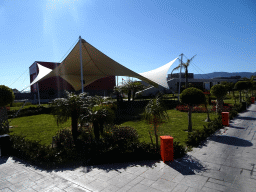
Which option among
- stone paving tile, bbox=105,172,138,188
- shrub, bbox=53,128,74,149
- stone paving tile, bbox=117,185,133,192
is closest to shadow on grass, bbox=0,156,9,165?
shrub, bbox=53,128,74,149

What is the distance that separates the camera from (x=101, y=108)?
6.35 m

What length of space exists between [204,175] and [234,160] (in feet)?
4.75

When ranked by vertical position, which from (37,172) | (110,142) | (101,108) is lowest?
(37,172)

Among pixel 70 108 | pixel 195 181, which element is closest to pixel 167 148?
pixel 195 181

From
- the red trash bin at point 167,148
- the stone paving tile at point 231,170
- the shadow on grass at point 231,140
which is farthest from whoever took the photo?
the shadow on grass at point 231,140

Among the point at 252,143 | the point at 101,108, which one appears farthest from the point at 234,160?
the point at 101,108

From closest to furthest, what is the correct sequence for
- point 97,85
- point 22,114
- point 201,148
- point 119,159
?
point 119,159
point 201,148
point 22,114
point 97,85

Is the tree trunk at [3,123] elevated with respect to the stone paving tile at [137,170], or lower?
elevated

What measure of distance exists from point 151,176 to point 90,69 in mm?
13737

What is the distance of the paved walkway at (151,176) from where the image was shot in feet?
12.4

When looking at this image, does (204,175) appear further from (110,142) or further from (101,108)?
(101,108)

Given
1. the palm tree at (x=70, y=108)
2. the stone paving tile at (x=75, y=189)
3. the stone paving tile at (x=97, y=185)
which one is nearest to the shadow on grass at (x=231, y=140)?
the stone paving tile at (x=97, y=185)

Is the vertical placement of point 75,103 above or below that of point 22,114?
above

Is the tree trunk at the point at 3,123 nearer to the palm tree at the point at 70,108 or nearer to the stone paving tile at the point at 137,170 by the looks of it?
the palm tree at the point at 70,108
